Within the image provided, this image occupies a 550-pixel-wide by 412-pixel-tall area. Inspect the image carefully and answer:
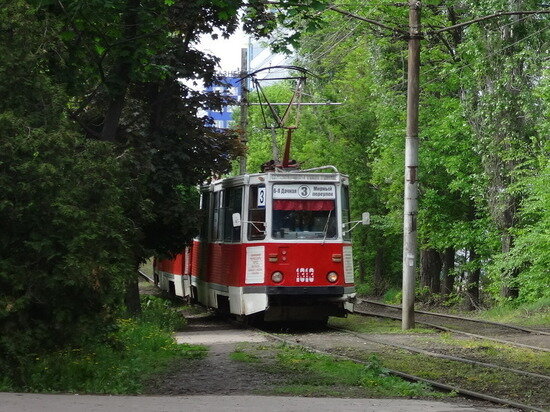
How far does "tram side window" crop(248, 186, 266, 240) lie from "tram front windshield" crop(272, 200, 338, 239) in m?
0.28

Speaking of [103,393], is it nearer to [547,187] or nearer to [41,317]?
[41,317]

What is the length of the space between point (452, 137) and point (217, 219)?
9.16 m

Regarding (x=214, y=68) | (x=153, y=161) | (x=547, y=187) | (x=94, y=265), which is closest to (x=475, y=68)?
(x=547, y=187)

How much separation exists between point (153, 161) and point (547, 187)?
886 centimetres

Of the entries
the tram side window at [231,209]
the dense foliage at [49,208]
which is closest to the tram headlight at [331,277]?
the tram side window at [231,209]

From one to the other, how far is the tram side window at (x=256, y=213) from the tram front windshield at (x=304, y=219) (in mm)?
281

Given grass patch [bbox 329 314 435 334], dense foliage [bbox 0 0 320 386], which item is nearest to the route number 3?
grass patch [bbox 329 314 435 334]

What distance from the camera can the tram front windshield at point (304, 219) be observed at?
926 inches

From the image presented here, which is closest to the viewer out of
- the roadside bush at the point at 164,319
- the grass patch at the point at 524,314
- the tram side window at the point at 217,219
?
the roadside bush at the point at 164,319

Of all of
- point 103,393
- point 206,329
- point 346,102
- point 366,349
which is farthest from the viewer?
point 346,102

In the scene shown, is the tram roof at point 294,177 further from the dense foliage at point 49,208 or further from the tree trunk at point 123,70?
the dense foliage at point 49,208

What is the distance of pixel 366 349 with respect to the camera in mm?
18125

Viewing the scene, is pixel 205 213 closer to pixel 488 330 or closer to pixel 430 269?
pixel 488 330

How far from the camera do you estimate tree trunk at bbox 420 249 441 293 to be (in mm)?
38500
